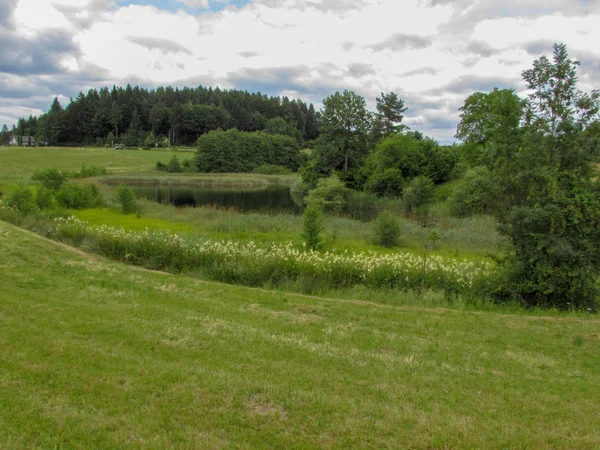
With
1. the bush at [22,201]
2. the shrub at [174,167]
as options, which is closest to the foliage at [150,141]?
the shrub at [174,167]

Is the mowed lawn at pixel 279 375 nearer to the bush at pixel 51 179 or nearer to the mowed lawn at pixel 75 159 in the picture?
the bush at pixel 51 179

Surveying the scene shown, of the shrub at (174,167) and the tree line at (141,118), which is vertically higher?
the tree line at (141,118)

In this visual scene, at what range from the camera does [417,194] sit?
39875mm

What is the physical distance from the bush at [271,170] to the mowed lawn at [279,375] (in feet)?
301

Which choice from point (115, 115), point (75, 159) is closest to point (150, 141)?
point (115, 115)

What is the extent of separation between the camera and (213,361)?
18.2 feet

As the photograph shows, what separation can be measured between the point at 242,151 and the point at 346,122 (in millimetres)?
48600

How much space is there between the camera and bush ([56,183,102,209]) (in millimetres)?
29484

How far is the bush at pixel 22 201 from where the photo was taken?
22938 millimetres

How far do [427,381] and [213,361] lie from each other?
268 cm

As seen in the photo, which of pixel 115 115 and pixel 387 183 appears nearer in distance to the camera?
pixel 387 183

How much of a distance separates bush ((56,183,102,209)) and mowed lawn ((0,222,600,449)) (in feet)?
75.3

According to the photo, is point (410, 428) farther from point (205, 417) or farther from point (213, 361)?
point (213, 361)

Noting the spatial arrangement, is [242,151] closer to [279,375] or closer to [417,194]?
[417,194]
